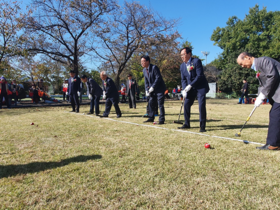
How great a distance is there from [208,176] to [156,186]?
69cm

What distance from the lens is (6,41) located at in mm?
13961

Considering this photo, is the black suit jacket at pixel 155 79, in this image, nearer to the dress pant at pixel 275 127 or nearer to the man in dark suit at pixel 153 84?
the man in dark suit at pixel 153 84

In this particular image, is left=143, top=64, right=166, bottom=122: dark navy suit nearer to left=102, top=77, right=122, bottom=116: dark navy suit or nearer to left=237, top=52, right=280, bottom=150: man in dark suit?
left=102, top=77, right=122, bottom=116: dark navy suit

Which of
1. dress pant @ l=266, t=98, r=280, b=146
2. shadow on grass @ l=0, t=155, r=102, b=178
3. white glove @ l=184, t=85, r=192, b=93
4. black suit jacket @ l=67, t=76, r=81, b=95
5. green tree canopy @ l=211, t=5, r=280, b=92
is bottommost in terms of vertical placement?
shadow on grass @ l=0, t=155, r=102, b=178

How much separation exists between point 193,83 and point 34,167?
12.9 feet

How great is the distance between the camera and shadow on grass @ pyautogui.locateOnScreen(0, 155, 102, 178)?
2.54 meters

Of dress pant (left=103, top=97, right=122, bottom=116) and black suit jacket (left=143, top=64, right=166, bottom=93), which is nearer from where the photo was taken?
black suit jacket (left=143, top=64, right=166, bottom=93)

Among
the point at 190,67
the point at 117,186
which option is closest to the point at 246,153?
the point at 117,186

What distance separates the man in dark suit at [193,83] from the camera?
496 centimetres

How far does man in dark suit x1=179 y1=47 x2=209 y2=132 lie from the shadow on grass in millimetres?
3031

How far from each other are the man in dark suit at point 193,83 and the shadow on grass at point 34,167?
9.94 feet

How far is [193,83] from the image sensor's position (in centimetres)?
496

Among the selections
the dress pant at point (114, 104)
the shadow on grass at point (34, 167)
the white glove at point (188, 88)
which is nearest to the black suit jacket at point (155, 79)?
the white glove at point (188, 88)

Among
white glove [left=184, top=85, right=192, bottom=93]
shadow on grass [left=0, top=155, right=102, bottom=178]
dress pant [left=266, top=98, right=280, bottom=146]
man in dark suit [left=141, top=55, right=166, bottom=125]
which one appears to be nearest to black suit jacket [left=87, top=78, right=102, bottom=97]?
man in dark suit [left=141, top=55, right=166, bottom=125]
